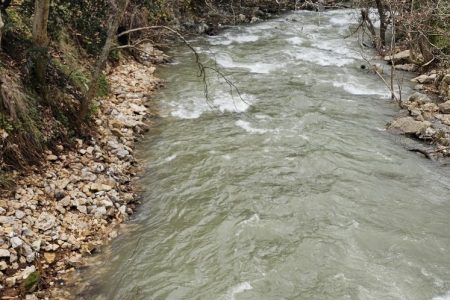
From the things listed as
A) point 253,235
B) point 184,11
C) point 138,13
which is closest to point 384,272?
point 253,235

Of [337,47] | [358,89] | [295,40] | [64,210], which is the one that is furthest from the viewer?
[295,40]

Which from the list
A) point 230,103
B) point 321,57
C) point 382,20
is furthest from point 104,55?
point 382,20

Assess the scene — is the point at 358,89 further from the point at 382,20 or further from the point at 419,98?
the point at 382,20

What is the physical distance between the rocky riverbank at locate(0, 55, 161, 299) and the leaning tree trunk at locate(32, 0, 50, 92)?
133 cm

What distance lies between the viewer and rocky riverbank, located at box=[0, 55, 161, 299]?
5.56m

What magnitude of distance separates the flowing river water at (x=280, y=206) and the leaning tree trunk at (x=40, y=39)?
103 inches

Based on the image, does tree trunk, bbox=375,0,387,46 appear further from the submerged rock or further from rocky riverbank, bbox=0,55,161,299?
rocky riverbank, bbox=0,55,161,299

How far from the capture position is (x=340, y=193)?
26.3 ft

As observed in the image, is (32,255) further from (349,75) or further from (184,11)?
(184,11)

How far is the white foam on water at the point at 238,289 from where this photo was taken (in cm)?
570

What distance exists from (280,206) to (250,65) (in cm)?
886

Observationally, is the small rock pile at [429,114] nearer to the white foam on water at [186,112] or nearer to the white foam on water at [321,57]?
the white foam on water at [321,57]

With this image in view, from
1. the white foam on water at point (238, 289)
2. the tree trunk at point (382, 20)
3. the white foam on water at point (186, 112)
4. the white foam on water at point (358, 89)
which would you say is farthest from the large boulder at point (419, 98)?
the white foam on water at point (238, 289)

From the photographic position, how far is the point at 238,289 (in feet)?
19.1
